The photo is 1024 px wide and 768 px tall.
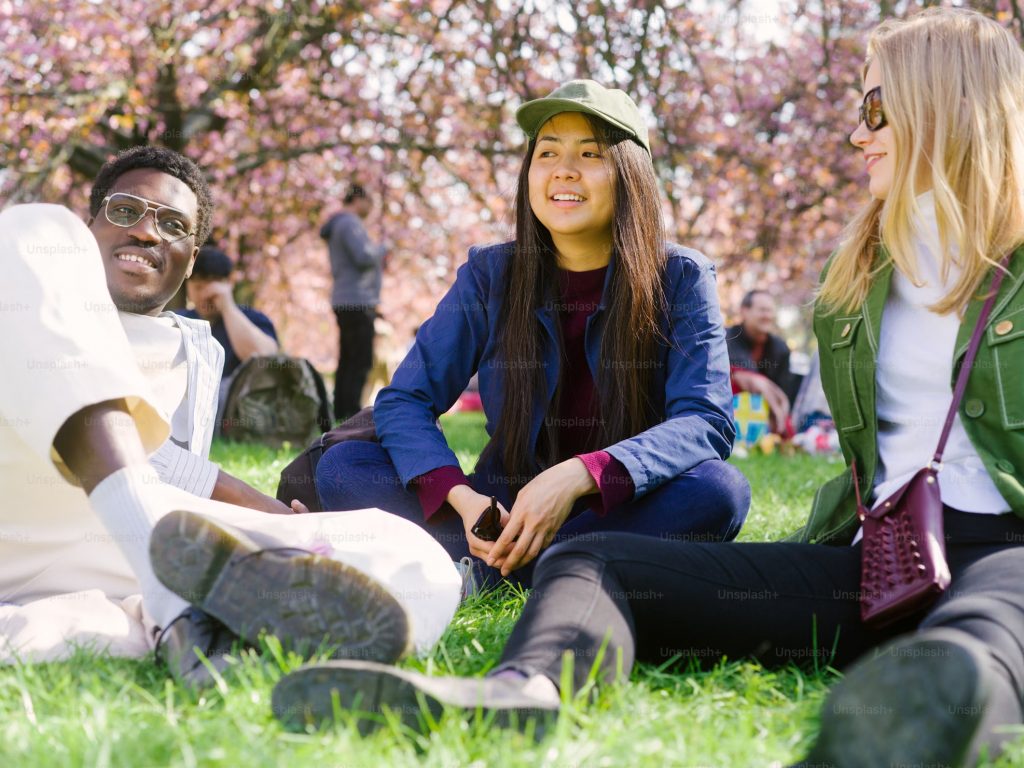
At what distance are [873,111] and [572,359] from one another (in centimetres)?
107

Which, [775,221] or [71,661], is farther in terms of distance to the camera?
[775,221]

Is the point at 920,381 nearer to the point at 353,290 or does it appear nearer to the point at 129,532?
the point at 129,532

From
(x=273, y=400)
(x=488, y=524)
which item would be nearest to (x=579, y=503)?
(x=488, y=524)

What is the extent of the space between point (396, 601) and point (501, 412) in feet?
4.18

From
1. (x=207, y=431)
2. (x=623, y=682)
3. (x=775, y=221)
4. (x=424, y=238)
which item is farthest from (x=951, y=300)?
(x=424, y=238)

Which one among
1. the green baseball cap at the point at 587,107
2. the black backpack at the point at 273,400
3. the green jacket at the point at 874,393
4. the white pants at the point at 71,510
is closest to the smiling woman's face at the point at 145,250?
the white pants at the point at 71,510

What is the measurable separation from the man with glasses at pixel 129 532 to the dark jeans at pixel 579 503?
0.37m

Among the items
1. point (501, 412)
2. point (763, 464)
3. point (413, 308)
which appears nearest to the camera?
point (501, 412)

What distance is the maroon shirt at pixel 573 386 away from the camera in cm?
277

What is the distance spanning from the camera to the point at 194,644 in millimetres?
1841

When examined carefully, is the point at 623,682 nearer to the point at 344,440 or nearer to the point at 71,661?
the point at 71,661

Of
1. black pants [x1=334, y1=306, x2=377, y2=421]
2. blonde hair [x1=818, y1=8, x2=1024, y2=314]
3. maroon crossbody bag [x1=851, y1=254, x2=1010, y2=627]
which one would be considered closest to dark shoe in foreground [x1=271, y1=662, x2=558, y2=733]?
maroon crossbody bag [x1=851, y1=254, x2=1010, y2=627]

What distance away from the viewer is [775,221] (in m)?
10.6

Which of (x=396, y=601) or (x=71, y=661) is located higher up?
(x=396, y=601)
